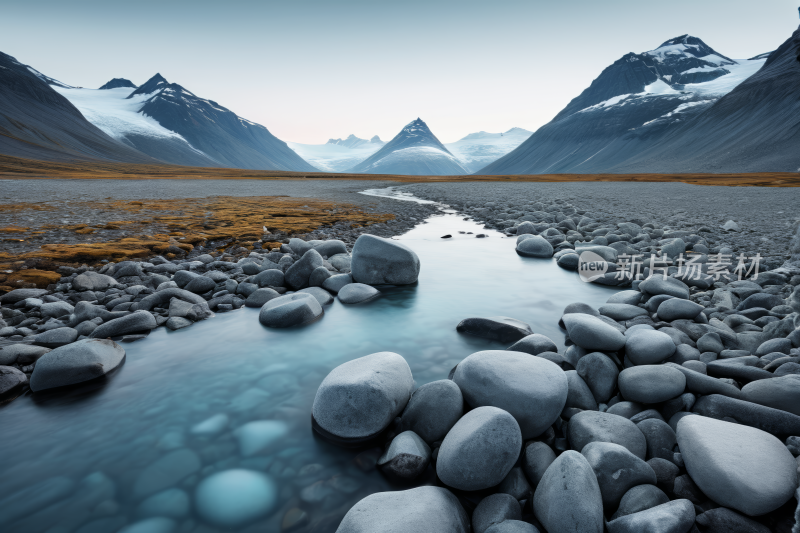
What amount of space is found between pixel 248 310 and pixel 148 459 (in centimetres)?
359

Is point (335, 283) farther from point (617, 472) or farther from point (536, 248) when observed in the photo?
point (536, 248)

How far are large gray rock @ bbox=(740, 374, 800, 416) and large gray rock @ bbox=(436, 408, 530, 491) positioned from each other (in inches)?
83.2

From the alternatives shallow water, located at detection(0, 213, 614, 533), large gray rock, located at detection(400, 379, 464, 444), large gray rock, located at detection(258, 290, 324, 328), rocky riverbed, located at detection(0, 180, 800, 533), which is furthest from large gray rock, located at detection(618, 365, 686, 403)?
large gray rock, located at detection(258, 290, 324, 328)

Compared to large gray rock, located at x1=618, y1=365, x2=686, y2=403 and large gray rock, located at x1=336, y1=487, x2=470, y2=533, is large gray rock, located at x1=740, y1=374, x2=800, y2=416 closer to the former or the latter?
large gray rock, located at x1=618, y1=365, x2=686, y2=403

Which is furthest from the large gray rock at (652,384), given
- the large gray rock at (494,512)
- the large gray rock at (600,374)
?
the large gray rock at (494,512)

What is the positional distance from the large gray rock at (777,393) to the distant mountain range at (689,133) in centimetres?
9790

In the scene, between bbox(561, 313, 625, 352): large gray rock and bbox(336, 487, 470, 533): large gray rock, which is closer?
bbox(336, 487, 470, 533): large gray rock

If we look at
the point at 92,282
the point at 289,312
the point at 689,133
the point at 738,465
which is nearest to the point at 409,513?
the point at 738,465

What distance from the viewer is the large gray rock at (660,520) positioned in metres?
2.22

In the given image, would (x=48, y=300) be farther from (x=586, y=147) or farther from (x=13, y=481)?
(x=586, y=147)

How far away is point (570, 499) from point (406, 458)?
1225mm

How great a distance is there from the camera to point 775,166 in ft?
263

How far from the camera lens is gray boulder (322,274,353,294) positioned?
784 centimetres

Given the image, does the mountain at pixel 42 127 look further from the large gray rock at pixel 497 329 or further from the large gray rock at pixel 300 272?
the large gray rock at pixel 497 329
